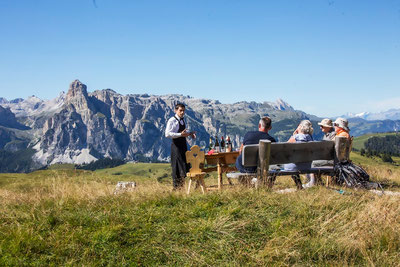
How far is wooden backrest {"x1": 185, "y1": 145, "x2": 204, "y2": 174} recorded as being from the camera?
979 centimetres

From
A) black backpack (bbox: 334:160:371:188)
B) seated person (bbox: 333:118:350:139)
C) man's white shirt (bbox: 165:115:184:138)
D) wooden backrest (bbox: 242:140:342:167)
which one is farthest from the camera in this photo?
seated person (bbox: 333:118:350:139)

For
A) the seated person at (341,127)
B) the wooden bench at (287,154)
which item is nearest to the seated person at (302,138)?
the wooden bench at (287,154)

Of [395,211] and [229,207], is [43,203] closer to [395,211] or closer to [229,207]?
[229,207]

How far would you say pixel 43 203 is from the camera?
7.14m

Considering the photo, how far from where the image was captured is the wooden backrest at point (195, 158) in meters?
9.79

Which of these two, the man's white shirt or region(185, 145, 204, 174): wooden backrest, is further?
the man's white shirt

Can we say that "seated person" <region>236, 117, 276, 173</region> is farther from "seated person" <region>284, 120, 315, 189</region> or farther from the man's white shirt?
the man's white shirt

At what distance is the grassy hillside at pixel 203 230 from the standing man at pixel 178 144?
3616 millimetres

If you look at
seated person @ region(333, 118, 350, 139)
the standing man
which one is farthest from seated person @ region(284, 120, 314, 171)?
the standing man

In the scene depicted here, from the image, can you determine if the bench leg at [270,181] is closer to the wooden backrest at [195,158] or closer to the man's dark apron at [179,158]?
the wooden backrest at [195,158]

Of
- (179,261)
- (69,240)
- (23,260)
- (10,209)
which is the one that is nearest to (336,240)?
(179,261)

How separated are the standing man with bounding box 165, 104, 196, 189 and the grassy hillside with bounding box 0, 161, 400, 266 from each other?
142 inches

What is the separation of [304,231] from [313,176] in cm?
598

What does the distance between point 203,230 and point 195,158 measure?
4.31 metres
